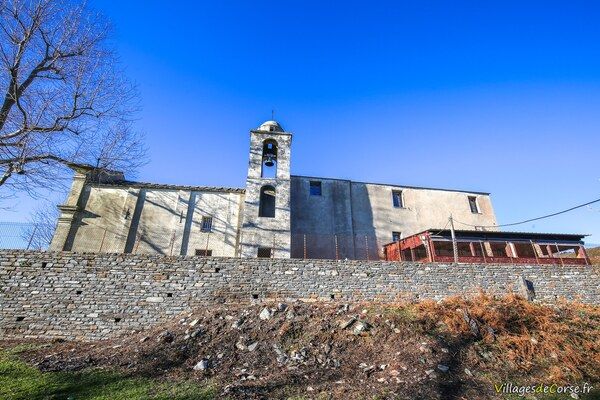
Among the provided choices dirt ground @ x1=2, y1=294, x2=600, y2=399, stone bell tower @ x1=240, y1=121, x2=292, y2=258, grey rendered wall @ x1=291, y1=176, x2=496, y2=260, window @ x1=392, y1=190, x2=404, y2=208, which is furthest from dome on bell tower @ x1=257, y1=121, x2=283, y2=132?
dirt ground @ x1=2, y1=294, x2=600, y2=399

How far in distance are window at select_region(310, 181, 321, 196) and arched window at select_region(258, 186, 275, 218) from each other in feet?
11.5

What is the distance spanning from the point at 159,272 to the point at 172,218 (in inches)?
283

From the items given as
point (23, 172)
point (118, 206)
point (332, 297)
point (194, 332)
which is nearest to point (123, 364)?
point (194, 332)

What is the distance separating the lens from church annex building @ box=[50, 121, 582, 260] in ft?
55.3

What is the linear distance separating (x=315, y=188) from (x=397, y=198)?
630 centimetres

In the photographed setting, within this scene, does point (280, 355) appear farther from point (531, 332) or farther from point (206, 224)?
point (206, 224)

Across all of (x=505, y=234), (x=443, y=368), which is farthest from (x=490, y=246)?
(x=443, y=368)

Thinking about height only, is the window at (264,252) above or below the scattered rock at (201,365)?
above

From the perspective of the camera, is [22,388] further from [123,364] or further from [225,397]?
[225,397]

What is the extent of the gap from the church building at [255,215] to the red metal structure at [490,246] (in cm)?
188

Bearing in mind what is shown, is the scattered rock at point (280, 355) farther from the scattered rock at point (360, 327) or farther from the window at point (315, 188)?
the window at point (315, 188)

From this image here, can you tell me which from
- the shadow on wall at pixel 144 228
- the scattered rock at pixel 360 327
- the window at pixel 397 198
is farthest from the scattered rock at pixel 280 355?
the window at pixel 397 198

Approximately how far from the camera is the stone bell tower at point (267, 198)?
16.5 metres

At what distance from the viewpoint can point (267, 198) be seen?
1930 cm
